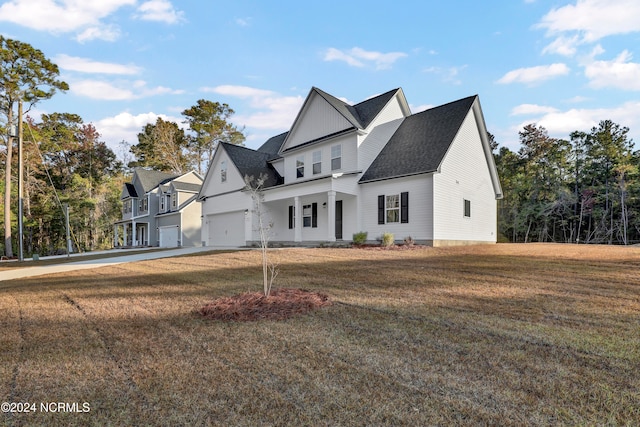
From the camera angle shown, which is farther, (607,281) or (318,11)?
(318,11)

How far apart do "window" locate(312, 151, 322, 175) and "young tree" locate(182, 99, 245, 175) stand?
25558 mm

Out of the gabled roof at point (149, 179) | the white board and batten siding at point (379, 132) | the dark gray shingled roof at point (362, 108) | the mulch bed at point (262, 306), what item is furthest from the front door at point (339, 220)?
the gabled roof at point (149, 179)

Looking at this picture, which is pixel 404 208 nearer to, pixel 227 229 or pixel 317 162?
pixel 317 162

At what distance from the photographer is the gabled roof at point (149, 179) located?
3306 cm

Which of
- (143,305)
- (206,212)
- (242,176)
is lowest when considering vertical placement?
(143,305)

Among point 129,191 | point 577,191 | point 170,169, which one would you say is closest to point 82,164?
point 170,169

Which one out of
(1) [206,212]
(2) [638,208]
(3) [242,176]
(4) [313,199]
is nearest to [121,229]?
(1) [206,212]

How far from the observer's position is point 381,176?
15.7m

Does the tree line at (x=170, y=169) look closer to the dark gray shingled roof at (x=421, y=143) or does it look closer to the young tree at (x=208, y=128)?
the young tree at (x=208, y=128)

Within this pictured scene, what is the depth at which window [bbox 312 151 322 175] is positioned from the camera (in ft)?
60.2

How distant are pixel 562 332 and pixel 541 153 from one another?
35.2 metres

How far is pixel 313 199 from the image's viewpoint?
18281mm

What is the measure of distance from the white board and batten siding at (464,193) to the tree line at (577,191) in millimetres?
14377

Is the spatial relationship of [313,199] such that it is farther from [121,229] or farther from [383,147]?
[121,229]
